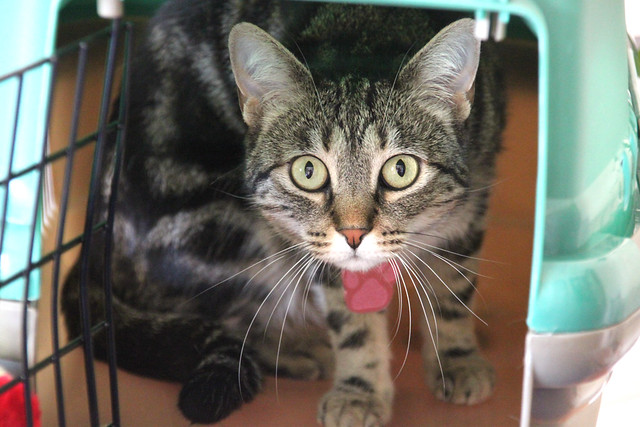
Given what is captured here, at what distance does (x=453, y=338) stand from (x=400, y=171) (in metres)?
0.39

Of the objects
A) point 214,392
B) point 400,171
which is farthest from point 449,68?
point 214,392

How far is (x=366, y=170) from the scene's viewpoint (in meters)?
1.14

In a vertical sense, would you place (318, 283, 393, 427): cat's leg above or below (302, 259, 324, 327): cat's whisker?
below

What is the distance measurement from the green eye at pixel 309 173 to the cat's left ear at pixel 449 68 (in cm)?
19

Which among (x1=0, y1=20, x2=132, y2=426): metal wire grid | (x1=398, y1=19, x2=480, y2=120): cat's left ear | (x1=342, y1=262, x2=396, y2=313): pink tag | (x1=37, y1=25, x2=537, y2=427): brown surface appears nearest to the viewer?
(x1=0, y1=20, x2=132, y2=426): metal wire grid

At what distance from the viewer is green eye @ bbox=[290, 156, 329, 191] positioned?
1179 millimetres

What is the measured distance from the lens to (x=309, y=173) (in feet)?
3.91

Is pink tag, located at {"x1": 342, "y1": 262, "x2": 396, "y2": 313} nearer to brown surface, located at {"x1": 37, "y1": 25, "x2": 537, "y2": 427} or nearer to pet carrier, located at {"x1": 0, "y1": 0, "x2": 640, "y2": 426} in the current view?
brown surface, located at {"x1": 37, "y1": 25, "x2": 537, "y2": 427}

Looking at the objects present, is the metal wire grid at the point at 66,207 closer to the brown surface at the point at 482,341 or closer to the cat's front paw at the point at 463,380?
the brown surface at the point at 482,341

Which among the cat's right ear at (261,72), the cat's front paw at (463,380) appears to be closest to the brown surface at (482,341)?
the cat's front paw at (463,380)

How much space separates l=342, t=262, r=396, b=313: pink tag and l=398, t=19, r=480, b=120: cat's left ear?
0.33m

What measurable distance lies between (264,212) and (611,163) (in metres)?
0.59

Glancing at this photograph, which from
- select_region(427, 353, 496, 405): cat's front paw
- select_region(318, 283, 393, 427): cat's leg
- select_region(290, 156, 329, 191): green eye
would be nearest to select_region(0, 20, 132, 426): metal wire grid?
select_region(290, 156, 329, 191): green eye

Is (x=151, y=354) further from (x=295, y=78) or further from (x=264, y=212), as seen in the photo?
(x=295, y=78)
